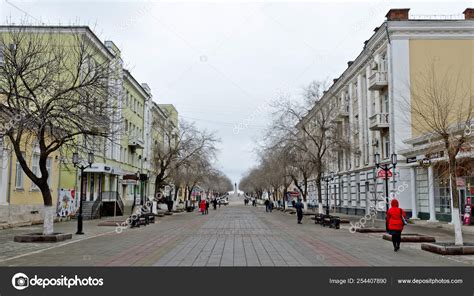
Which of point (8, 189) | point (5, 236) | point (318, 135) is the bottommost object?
point (5, 236)

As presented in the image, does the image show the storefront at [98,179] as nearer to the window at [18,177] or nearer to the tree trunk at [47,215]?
the window at [18,177]

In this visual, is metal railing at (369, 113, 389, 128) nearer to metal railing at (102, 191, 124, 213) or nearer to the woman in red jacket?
the woman in red jacket

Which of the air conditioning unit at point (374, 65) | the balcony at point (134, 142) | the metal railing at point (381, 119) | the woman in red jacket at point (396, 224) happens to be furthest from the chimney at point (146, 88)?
the woman in red jacket at point (396, 224)

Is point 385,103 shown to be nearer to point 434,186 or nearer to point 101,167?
point 434,186

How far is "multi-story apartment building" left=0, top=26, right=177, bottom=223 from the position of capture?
2230cm

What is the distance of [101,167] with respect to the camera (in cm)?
3653

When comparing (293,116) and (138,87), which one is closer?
(293,116)

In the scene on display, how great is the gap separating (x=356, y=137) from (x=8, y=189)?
98.5 feet

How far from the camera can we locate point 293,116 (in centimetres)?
3447

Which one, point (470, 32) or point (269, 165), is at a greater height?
point (470, 32)

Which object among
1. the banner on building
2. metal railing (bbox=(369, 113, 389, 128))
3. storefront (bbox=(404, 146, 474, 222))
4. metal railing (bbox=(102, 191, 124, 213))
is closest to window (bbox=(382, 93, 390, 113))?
metal railing (bbox=(369, 113, 389, 128))

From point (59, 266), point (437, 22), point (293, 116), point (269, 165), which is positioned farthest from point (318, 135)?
point (59, 266)
